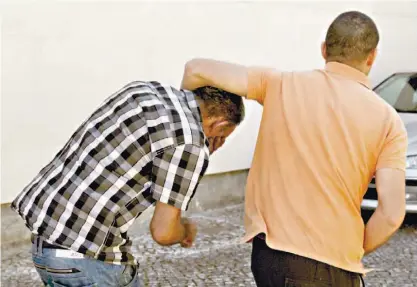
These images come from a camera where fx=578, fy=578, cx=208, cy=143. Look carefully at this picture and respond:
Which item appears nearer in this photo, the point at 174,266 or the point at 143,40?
the point at 174,266

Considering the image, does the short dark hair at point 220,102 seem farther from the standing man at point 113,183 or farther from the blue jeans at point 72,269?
the blue jeans at point 72,269

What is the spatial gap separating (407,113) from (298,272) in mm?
5425

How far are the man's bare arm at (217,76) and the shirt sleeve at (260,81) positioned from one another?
0.02 meters

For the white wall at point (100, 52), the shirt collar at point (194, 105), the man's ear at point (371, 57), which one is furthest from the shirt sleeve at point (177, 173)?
the white wall at point (100, 52)

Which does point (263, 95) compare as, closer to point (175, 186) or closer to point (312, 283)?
point (175, 186)

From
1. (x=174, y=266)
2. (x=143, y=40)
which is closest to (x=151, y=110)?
(x=174, y=266)

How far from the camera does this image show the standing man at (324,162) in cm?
198

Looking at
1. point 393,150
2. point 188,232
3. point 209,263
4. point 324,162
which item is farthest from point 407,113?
point 188,232

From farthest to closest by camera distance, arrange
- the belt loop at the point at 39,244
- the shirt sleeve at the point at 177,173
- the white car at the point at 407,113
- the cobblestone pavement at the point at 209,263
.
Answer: the white car at the point at 407,113, the cobblestone pavement at the point at 209,263, the belt loop at the point at 39,244, the shirt sleeve at the point at 177,173

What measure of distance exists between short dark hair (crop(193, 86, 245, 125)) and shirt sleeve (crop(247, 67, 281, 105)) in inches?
2.7

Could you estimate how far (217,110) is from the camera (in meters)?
2.07

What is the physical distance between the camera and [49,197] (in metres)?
1.89

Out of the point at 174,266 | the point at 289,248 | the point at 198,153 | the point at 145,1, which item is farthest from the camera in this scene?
the point at 145,1

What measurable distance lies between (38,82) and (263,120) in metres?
3.95
